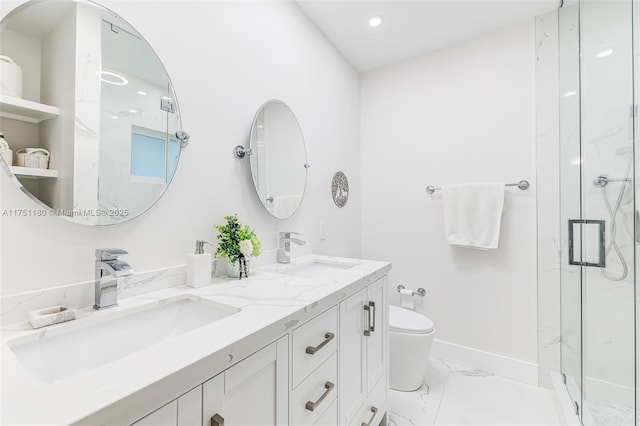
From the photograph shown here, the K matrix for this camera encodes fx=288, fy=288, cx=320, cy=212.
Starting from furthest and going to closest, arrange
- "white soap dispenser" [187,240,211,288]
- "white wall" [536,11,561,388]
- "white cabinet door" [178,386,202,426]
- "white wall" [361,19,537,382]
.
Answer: "white wall" [361,19,537,382] → "white wall" [536,11,561,388] → "white soap dispenser" [187,240,211,288] → "white cabinet door" [178,386,202,426]

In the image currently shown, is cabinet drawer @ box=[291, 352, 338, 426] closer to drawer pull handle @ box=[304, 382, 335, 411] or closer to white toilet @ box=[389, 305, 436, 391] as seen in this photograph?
drawer pull handle @ box=[304, 382, 335, 411]

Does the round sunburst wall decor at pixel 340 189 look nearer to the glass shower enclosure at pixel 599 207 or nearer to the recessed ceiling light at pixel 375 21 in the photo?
the recessed ceiling light at pixel 375 21

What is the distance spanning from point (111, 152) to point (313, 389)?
99cm

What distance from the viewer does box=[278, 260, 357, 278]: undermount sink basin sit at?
4.95ft

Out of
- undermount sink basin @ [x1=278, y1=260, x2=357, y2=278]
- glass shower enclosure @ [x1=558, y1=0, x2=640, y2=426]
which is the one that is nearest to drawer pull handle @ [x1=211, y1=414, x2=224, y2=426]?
undermount sink basin @ [x1=278, y1=260, x2=357, y2=278]

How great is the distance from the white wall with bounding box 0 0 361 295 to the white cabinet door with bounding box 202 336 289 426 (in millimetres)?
589

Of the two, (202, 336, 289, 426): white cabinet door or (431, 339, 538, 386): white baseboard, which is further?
(431, 339, 538, 386): white baseboard

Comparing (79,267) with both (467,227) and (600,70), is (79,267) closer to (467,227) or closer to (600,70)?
(467,227)

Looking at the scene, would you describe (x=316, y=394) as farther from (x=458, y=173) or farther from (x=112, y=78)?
(x=458, y=173)

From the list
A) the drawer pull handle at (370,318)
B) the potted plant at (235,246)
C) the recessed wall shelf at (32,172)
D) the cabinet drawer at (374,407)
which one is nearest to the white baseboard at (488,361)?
the cabinet drawer at (374,407)

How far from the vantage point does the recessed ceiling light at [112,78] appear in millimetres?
904

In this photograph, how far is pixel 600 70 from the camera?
4.75ft

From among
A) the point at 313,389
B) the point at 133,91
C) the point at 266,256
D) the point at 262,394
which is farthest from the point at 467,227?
the point at 133,91

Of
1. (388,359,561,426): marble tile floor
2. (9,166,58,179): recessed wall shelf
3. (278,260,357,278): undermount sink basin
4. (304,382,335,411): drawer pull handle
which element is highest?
(9,166,58,179): recessed wall shelf
